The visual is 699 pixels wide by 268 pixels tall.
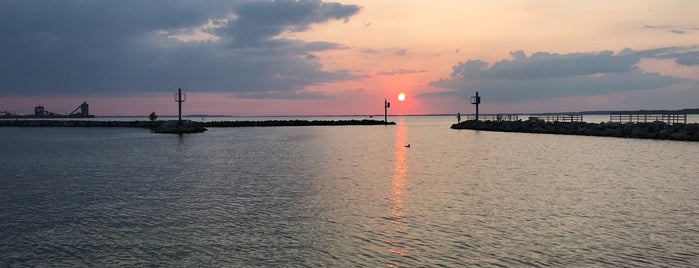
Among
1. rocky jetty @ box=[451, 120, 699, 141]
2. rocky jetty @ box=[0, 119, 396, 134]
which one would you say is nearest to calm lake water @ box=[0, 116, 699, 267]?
rocky jetty @ box=[451, 120, 699, 141]

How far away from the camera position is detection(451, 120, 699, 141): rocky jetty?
5378 centimetres

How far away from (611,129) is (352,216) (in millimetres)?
59699

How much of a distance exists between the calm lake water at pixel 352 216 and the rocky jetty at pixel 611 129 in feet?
101

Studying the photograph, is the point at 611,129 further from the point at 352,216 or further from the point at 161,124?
the point at 161,124

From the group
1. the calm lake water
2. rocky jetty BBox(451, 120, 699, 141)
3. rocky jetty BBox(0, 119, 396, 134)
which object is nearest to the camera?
the calm lake water

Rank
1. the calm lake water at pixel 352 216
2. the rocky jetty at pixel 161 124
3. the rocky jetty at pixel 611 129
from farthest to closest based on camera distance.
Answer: the rocky jetty at pixel 161 124 < the rocky jetty at pixel 611 129 < the calm lake water at pixel 352 216

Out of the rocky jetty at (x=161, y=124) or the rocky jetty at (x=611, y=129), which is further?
the rocky jetty at (x=161, y=124)

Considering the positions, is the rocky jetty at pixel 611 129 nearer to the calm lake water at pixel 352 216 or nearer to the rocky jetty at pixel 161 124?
the calm lake water at pixel 352 216

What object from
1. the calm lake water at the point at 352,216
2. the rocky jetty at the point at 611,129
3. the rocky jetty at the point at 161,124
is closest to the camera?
the calm lake water at the point at 352,216

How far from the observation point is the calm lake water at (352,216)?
35.7ft

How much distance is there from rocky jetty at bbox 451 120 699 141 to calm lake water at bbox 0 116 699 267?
1208 inches

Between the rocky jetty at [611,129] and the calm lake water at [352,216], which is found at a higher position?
the rocky jetty at [611,129]

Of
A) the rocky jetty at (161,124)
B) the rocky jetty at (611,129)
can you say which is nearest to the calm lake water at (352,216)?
the rocky jetty at (611,129)

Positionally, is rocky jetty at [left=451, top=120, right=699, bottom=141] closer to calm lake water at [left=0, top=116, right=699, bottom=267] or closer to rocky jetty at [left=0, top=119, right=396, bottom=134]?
calm lake water at [left=0, top=116, right=699, bottom=267]
